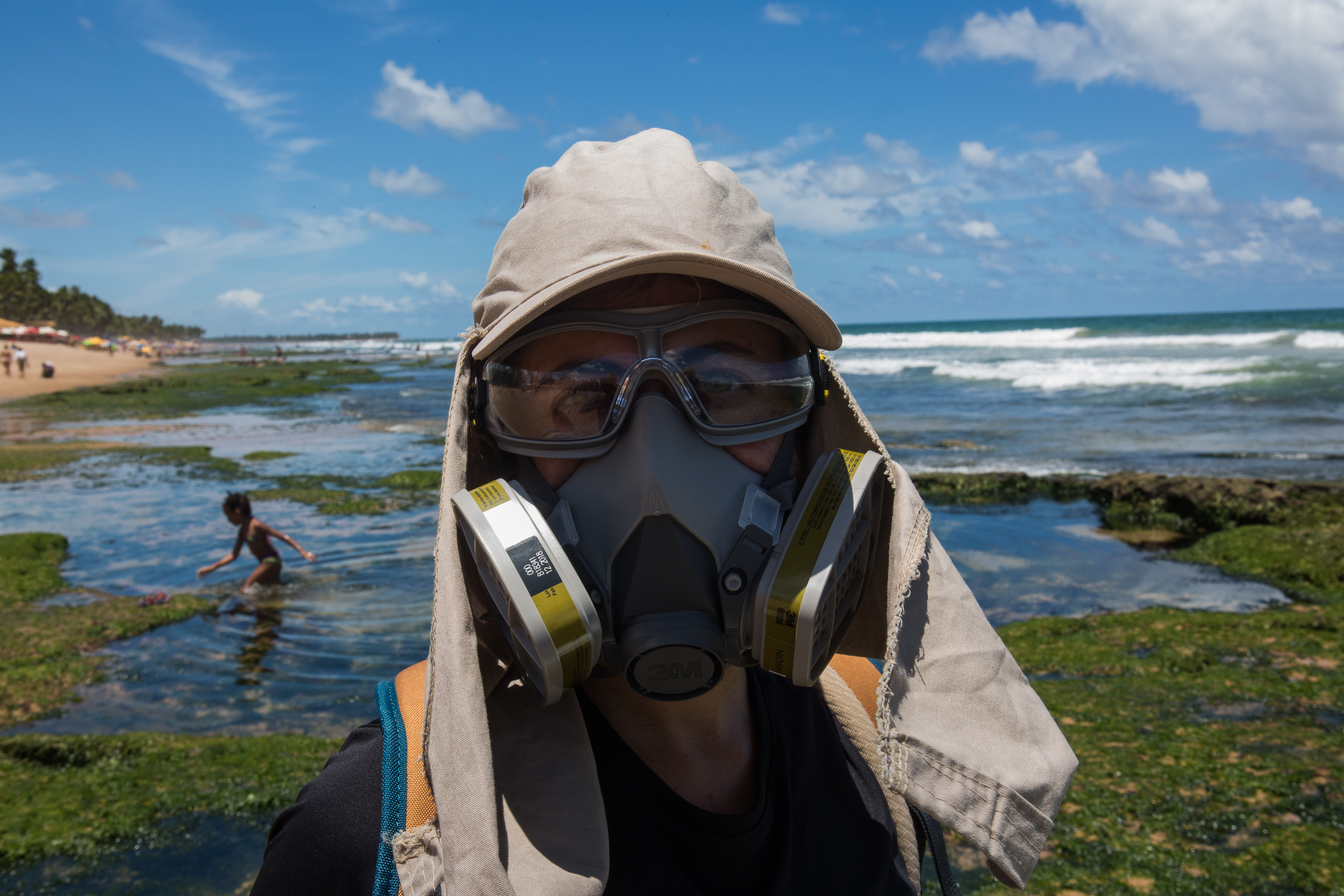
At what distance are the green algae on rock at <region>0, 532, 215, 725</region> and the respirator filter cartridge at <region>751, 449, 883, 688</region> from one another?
6.58 meters

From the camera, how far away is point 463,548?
62.7 inches

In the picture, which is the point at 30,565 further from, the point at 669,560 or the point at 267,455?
the point at 669,560

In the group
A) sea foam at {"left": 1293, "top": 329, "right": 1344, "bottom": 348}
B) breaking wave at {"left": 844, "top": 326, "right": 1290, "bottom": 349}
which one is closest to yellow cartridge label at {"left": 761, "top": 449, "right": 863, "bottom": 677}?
breaking wave at {"left": 844, "top": 326, "right": 1290, "bottom": 349}

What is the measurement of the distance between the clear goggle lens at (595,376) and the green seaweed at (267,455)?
64.9ft

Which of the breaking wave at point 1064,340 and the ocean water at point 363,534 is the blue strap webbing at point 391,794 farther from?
the breaking wave at point 1064,340

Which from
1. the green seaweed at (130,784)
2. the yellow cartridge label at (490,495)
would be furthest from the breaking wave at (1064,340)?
the yellow cartridge label at (490,495)

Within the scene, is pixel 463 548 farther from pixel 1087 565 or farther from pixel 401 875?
pixel 1087 565

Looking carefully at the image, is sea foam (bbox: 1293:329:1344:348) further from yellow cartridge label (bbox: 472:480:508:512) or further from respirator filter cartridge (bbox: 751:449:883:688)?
yellow cartridge label (bbox: 472:480:508:512)

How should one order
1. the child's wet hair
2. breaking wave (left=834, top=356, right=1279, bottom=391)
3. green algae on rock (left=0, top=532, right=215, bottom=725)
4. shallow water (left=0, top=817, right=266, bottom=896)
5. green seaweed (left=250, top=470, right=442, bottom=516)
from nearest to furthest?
shallow water (left=0, top=817, right=266, bottom=896) → green algae on rock (left=0, top=532, right=215, bottom=725) → the child's wet hair → green seaweed (left=250, top=470, right=442, bottom=516) → breaking wave (left=834, top=356, right=1279, bottom=391)

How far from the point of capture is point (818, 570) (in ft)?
5.09

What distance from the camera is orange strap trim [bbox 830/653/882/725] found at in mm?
1892

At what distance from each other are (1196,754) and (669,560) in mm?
4233

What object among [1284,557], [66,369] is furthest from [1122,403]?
[66,369]

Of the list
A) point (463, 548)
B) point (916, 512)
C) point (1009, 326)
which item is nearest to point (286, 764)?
point (463, 548)
